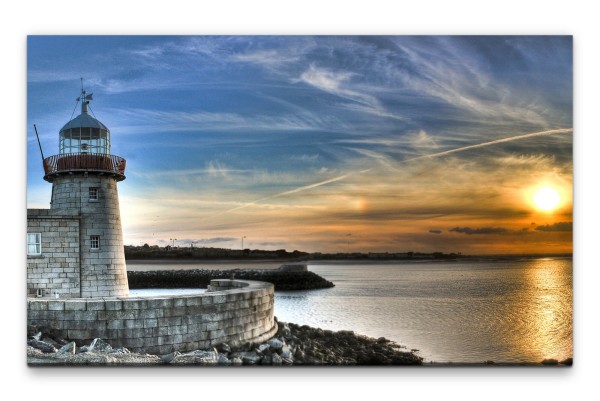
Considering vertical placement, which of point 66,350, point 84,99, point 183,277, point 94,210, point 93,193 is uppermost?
point 84,99

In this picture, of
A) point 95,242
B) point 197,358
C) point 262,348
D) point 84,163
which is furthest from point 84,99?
point 262,348

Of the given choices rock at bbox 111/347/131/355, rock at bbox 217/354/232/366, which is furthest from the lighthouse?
rock at bbox 217/354/232/366

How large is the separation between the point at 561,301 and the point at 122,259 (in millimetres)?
4920

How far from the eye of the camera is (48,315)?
4750 millimetres

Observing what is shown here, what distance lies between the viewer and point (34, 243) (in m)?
5.50

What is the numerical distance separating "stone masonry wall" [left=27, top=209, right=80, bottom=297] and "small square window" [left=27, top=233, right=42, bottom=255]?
0.14 ft

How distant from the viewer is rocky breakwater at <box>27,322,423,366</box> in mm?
4715

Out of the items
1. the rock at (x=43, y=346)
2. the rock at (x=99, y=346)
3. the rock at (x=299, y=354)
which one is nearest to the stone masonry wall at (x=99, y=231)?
the rock at (x=43, y=346)

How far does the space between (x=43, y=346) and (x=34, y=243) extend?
4.29ft

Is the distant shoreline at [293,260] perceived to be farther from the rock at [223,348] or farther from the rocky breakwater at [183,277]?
the rock at [223,348]

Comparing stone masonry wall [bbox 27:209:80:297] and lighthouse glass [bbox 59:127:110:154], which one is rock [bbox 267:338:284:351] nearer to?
stone masonry wall [bbox 27:209:80:297]

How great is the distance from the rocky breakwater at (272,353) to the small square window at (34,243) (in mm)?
1103

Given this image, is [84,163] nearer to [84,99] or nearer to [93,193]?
[93,193]
